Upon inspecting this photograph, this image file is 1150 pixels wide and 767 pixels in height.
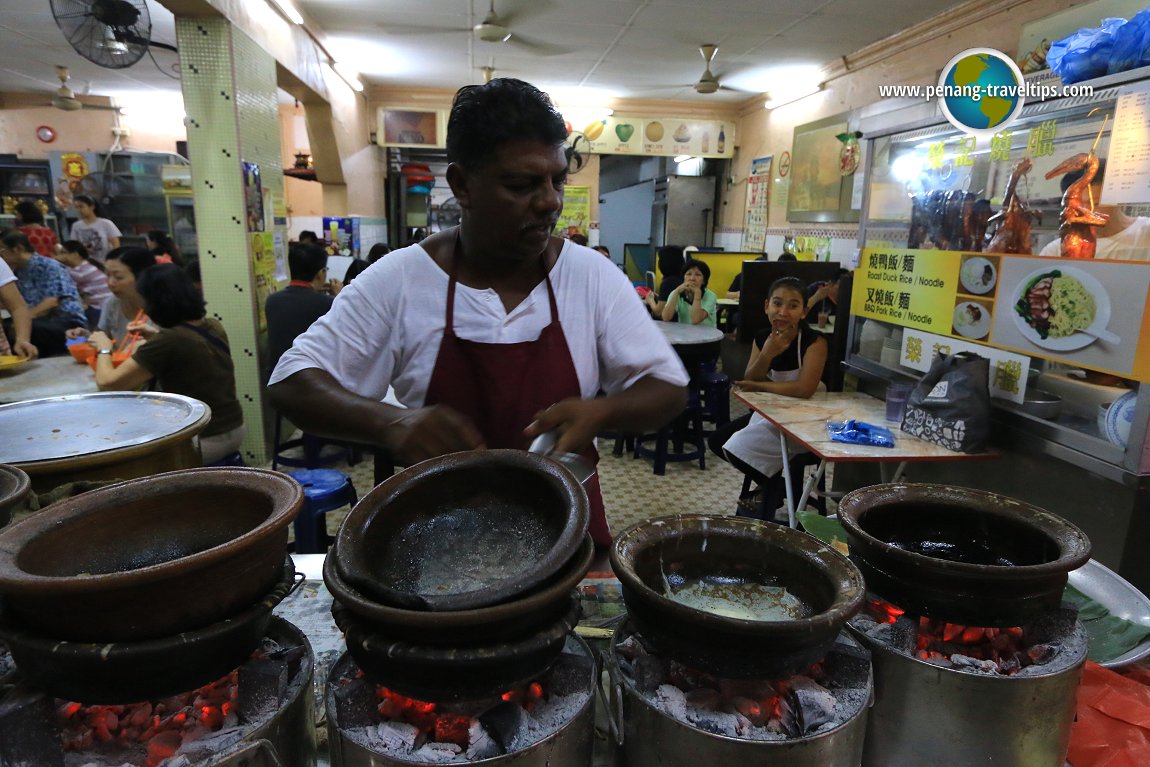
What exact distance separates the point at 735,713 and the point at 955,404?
8.16ft

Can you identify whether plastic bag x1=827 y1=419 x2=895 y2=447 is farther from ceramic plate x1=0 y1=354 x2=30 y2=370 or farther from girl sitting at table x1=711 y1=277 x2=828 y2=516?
ceramic plate x1=0 y1=354 x2=30 y2=370

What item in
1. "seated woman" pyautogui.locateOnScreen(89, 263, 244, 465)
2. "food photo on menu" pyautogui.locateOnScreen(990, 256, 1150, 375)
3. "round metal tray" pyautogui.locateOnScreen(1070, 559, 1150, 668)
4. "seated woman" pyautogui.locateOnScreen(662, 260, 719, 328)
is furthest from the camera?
"seated woman" pyautogui.locateOnScreen(662, 260, 719, 328)

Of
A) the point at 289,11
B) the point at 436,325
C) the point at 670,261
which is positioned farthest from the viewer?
the point at 670,261

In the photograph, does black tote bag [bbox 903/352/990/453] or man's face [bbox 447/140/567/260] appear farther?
black tote bag [bbox 903/352/990/453]

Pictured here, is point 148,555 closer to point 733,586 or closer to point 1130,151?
point 733,586

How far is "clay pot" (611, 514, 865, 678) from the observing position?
92 cm

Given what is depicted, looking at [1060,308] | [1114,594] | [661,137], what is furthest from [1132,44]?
A: [661,137]

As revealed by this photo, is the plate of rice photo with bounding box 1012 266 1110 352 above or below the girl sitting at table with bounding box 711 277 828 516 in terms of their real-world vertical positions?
above

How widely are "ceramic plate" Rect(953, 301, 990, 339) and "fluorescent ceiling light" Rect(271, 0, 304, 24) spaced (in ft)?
19.1

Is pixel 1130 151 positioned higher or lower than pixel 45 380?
higher

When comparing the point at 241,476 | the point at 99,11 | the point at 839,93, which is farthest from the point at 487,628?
the point at 839,93

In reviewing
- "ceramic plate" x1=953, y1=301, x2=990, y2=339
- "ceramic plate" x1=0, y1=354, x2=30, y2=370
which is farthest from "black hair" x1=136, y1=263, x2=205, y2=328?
"ceramic plate" x1=953, y1=301, x2=990, y2=339

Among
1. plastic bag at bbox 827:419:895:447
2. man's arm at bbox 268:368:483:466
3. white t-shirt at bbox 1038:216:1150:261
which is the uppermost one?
white t-shirt at bbox 1038:216:1150:261

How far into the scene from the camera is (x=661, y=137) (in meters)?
10.6
